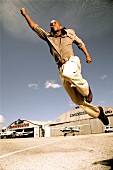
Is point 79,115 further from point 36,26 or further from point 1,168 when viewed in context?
point 36,26

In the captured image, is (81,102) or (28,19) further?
(28,19)

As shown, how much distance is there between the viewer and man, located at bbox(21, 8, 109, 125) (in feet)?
13.2

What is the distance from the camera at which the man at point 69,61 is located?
13.2 feet

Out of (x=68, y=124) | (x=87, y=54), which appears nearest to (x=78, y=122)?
(x=68, y=124)

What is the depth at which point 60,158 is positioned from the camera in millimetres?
11273

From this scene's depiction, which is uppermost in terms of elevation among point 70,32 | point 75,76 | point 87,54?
point 70,32

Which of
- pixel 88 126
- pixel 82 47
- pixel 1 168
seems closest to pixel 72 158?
pixel 1 168

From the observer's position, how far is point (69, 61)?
4180 millimetres

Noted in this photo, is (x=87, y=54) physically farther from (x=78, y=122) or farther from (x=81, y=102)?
(x=78, y=122)

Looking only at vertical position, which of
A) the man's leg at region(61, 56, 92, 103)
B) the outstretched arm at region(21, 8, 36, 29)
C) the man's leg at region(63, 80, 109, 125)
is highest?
the outstretched arm at region(21, 8, 36, 29)

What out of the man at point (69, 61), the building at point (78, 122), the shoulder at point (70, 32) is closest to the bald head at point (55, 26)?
the man at point (69, 61)

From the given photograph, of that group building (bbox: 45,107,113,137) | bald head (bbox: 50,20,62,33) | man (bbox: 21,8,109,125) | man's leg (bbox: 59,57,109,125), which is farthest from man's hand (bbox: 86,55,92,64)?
building (bbox: 45,107,113,137)

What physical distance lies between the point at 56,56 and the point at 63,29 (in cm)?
70

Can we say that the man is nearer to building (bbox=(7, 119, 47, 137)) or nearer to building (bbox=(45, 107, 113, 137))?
building (bbox=(45, 107, 113, 137))
